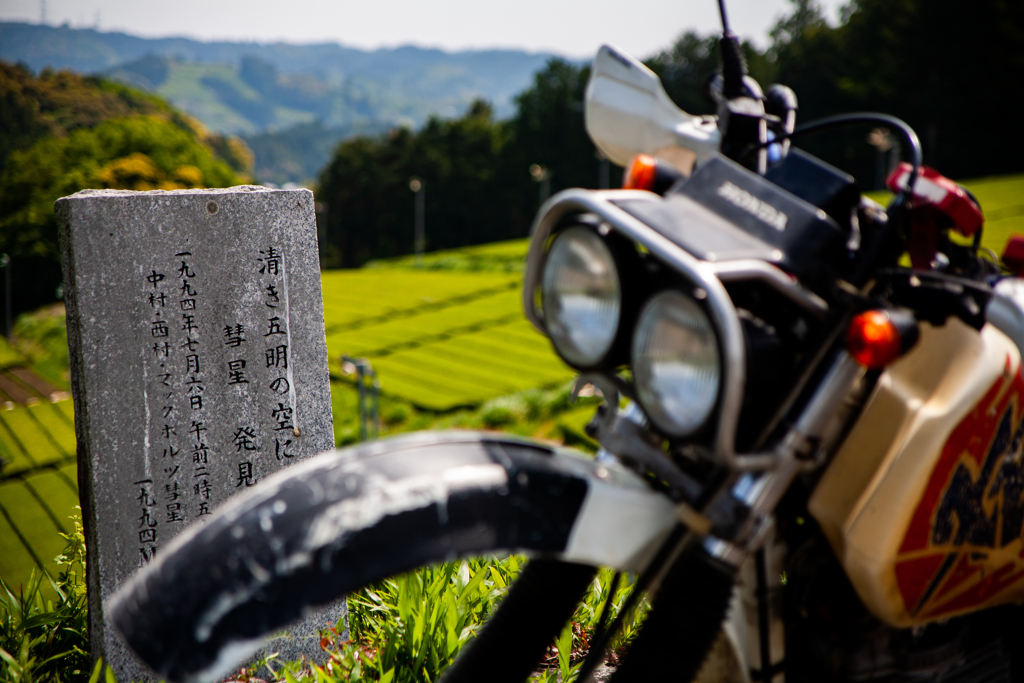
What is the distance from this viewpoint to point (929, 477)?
1.21 m

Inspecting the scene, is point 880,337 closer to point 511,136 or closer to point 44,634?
point 44,634

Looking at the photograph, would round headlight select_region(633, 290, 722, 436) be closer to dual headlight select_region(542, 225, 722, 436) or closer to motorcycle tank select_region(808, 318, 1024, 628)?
dual headlight select_region(542, 225, 722, 436)


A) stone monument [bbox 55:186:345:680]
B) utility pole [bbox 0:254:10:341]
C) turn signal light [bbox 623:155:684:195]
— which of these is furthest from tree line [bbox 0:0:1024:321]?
turn signal light [bbox 623:155:684:195]

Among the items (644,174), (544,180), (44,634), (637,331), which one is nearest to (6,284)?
(544,180)

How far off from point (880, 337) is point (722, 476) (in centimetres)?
29

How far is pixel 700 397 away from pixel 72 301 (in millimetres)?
1942

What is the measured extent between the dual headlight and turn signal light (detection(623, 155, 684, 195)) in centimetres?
27

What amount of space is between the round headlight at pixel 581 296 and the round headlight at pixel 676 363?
2.5 inches

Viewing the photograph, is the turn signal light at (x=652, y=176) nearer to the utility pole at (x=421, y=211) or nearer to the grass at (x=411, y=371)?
the grass at (x=411, y=371)

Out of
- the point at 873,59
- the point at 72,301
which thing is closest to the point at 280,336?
the point at 72,301

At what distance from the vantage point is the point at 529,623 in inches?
52.3

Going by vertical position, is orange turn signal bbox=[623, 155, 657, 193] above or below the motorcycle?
above

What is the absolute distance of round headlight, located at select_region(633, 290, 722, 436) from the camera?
1026 mm

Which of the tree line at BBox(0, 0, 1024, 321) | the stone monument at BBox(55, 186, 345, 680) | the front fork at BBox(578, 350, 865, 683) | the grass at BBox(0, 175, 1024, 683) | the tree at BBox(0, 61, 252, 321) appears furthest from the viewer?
the tree line at BBox(0, 0, 1024, 321)
